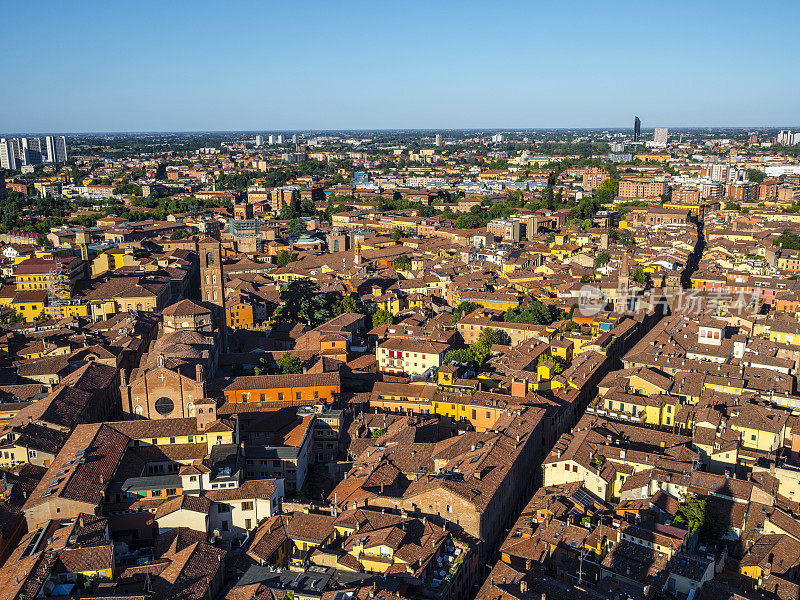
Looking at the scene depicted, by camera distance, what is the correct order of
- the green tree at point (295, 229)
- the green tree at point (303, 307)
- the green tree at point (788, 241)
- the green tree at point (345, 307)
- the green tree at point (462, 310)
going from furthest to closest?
1. the green tree at point (295, 229)
2. the green tree at point (788, 241)
3. the green tree at point (345, 307)
4. the green tree at point (303, 307)
5. the green tree at point (462, 310)

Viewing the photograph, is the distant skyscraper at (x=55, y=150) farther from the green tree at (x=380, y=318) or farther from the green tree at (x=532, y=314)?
the green tree at (x=532, y=314)

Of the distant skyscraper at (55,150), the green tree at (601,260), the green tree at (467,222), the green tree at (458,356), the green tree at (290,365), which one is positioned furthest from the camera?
the distant skyscraper at (55,150)

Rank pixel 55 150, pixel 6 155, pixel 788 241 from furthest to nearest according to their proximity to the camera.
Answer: pixel 55 150 < pixel 6 155 < pixel 788 241

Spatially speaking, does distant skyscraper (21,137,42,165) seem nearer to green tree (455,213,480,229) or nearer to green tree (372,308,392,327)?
green tree (455,213,480,229)

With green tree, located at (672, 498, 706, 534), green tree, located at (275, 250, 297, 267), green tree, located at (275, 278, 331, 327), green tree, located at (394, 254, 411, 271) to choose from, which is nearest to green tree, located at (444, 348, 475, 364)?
green tree, located at (275, 278, 331, 327)

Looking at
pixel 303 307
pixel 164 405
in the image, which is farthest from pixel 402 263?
pixel 164 405

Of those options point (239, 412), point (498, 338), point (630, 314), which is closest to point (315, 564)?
point (239, 412)

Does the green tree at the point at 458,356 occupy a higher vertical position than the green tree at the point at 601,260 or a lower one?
lower

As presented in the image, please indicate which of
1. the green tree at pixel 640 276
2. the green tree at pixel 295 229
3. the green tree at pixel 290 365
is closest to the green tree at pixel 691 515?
the green tree at pixel 290 365

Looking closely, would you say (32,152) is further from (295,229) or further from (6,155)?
(295,229)

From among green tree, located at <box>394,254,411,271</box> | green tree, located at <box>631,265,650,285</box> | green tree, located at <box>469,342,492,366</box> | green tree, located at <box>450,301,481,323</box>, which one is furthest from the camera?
green tree, located at <box>394,254,411,271</box>

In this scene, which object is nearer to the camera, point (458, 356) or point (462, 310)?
point (458, 356)
